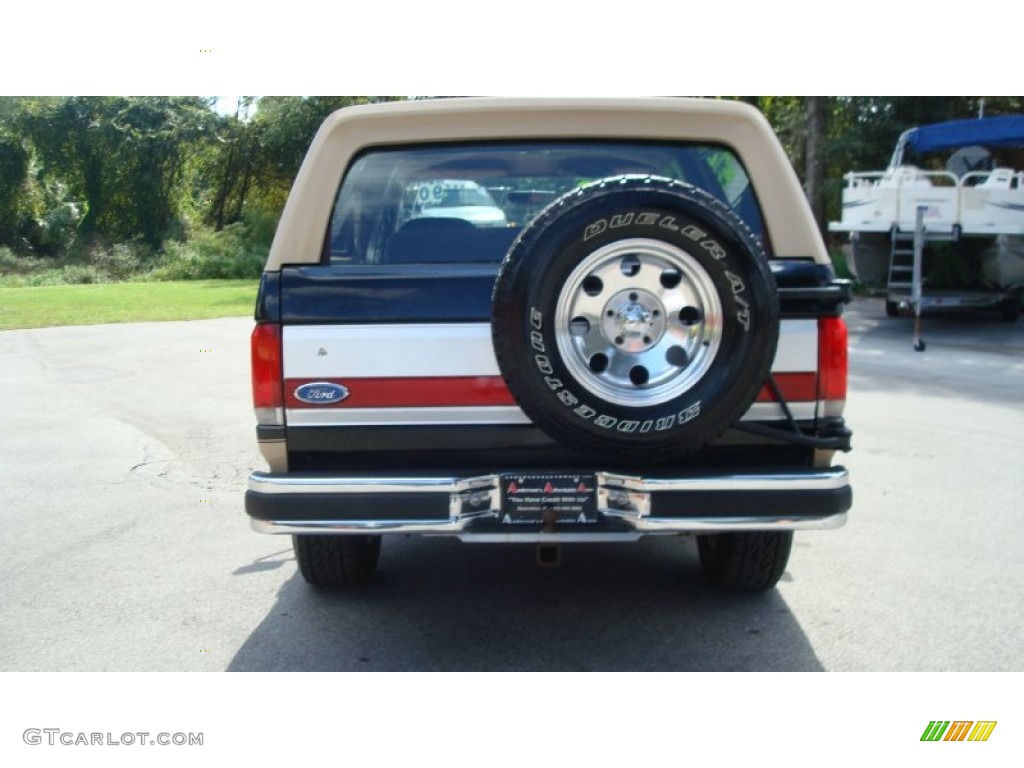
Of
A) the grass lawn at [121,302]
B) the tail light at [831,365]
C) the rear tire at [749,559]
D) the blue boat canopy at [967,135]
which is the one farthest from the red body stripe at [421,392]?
the blue boat canopy at [967,135]

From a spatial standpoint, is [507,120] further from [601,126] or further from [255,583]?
[255,583]

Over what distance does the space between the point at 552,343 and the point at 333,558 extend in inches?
62.6

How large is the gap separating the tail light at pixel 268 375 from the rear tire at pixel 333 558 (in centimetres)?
80

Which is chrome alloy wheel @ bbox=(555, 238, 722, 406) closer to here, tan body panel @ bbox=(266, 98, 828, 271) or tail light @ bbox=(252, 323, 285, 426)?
tan body panel @ bbox=(266, 98, 828, 271)

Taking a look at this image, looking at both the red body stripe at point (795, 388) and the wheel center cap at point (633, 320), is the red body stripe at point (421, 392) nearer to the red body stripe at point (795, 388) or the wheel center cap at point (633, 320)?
the red body stripe at point (795, 388)

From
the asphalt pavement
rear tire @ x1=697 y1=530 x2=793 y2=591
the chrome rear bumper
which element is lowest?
the asphalt pavement

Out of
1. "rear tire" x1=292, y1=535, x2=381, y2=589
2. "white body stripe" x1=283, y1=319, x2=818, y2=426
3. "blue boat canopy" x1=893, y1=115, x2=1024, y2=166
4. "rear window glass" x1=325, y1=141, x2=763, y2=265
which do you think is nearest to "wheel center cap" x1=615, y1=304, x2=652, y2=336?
"white body stripe" x1=283, y1=319, x2=818, y2=426

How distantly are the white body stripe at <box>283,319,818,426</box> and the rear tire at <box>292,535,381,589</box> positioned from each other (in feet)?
2.87

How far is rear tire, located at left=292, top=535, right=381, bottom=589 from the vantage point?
392cm

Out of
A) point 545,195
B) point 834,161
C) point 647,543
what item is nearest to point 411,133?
point 545,195

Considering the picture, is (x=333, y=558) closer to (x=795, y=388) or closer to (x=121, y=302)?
(x=795, y=388)

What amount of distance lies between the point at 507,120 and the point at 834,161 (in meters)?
16.9

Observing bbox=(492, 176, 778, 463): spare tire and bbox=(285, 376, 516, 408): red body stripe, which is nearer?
bbox=(492, 176, 778, 463): spare tire

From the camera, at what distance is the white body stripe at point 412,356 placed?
3.16 meters
